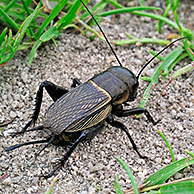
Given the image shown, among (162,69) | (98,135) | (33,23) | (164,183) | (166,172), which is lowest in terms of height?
(164,183)

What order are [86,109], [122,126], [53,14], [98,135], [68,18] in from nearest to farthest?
1. [86,109]
2. [122,126]
3. [98,135]
4. [53,14]
5. [68,18]

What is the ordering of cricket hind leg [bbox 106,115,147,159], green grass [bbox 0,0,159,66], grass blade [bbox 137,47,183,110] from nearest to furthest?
cricket hind leg [bbox 106,115,147,159]
green grass [bbox 0,0,159,66]
grass blade [bbox 137,47,183,110]

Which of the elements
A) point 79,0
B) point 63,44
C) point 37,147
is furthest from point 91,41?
point 37,147

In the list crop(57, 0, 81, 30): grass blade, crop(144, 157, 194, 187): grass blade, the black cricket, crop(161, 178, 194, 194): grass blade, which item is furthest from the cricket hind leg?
crop(57, 0, 81, 30): grass blade

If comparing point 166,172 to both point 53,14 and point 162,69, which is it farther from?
point 53,14

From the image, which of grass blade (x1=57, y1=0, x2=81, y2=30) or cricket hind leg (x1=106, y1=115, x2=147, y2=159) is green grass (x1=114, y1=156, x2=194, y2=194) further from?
grass blade (x1=57, y1=0, x2=81, y2=30)

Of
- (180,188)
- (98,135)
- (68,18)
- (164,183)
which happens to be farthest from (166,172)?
(68,18)

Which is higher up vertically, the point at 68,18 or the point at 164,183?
the point at 68,18
